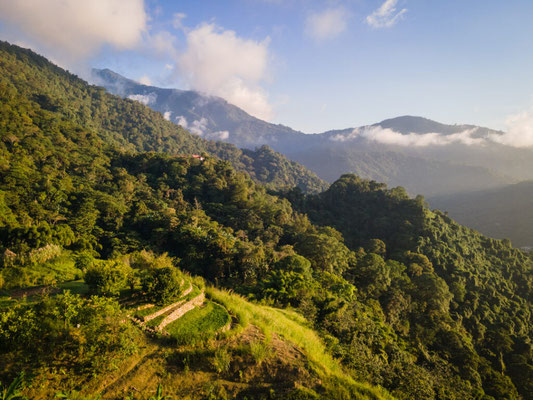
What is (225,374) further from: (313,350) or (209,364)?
(313,350)

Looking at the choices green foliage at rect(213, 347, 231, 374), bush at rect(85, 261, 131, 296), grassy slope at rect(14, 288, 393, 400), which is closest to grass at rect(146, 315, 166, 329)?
grassy slope at rect(14, 288, 393, 400)

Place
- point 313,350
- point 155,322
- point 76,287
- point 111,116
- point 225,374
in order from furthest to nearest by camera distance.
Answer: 1. point 111,116
2. point 76,287
3. point 313,350
4. point 155,322
5. point 225,374

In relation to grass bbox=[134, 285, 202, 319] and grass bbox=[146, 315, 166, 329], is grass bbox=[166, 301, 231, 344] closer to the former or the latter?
grass bbox=[146, 315, 166, 329]

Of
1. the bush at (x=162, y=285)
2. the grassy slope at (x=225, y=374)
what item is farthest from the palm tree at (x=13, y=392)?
the bush at (x=162, y=285)

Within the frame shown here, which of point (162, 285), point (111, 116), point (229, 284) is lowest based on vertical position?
point (229, 284)

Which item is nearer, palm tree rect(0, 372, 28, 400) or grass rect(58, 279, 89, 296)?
palm tree rect(0, 372, 28, 400)

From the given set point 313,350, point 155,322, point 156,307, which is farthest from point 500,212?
point 155,322
